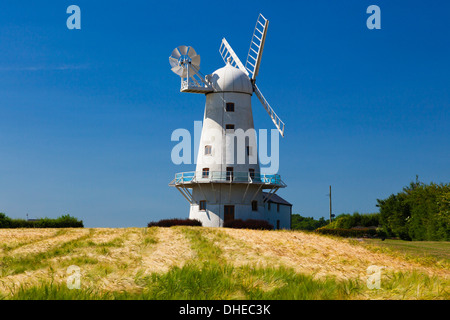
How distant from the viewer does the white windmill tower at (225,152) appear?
43.7m

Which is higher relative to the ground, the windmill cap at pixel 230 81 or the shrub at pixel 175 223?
the windmill cap at pixel 230 81

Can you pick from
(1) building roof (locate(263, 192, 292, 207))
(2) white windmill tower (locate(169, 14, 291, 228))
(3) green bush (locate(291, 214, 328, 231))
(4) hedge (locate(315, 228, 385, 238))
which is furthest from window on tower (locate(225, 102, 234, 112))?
(3) green bush (locate(291, 214, 328, 231))

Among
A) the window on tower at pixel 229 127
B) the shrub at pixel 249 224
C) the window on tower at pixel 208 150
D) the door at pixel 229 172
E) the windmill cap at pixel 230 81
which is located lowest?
the shrub at pixel 249 224

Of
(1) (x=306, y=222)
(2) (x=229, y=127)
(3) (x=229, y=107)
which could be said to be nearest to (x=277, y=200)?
(2) (x=229, y=127)

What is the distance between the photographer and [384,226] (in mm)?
50531

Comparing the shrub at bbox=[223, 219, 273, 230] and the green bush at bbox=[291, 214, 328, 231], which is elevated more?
the green bush at bbox=[291, 214, 328, 231]

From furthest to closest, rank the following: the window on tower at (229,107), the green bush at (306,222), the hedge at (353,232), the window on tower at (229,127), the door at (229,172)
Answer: the green bush at (306,222) → the hedge at (353,232) → the window on tower at (229,107) → the window on tower at (229,127) → the door at (229,172)

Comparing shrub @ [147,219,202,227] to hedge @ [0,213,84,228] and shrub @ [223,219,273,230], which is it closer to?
shrub @ [223,219,273,230]

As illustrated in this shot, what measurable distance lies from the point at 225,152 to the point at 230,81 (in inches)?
268

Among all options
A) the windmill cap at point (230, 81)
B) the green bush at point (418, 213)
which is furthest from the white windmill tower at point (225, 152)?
the green bush at point (418, 213)

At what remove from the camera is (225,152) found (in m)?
43.7

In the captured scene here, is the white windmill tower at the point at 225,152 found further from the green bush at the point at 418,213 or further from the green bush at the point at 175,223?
the green bush at the point at 418,213

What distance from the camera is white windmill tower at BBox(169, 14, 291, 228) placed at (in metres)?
43.7
